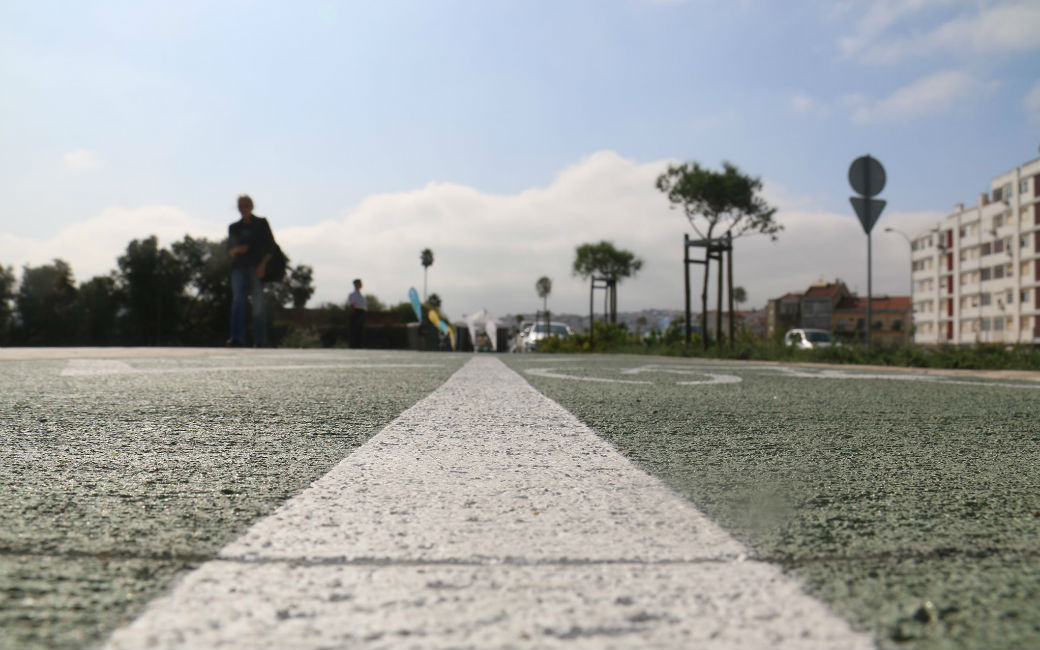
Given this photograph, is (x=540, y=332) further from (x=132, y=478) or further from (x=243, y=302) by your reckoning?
(x=132, y=478)

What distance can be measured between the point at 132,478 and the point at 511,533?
3.32 feet

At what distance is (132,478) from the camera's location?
1.79 meters

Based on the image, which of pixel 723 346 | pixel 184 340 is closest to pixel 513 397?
pixel 723 346

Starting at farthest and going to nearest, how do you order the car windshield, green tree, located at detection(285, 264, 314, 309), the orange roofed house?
the orange roofed house → green tree, located at detection(285, 264, 314, 309) → the car windshield

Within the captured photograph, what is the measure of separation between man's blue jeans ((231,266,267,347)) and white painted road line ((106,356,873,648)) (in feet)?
34.9

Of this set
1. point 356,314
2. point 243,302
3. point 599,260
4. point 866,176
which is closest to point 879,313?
point 599,260

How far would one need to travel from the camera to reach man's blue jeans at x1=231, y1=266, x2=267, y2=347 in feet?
38.5

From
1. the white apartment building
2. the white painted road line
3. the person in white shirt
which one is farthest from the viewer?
the white apartment building

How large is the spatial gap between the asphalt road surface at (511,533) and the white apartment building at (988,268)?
72.9m

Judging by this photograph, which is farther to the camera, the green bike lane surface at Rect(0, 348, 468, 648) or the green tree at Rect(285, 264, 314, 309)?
the green tree at Rect(285, 264, 314, 309)

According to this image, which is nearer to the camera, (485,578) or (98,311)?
(485,578)

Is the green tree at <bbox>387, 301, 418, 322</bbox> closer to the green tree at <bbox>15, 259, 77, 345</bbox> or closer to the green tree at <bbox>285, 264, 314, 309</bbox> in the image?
the green tree at <bbox>285, 264, 314, 309</bbox>

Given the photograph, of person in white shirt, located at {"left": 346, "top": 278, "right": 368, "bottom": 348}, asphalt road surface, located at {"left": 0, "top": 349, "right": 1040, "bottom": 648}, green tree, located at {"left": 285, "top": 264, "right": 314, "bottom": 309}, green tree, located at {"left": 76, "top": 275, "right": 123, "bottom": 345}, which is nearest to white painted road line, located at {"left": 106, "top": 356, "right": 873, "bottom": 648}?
asphalt road surface, located at {"left": 0, "top": 349, "right": 1040, "bottom": 648}

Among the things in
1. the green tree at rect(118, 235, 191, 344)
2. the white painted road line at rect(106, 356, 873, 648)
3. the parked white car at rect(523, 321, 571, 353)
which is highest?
the green tree at rect(118, 235, 191, 344)
